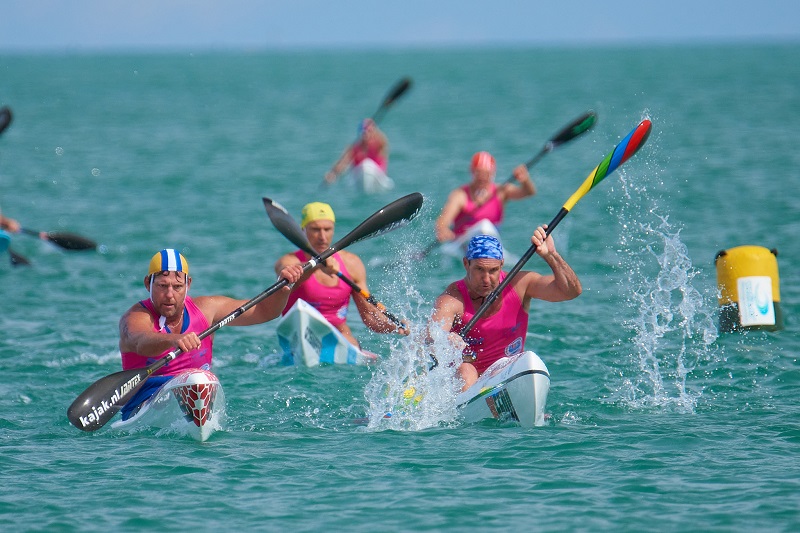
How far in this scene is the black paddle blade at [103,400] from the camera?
8375 millimetres

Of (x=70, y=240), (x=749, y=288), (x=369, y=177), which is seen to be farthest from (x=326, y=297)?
(x=369, y=177)

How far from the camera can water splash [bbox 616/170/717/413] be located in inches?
388

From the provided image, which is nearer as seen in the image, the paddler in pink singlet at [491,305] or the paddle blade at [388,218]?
the paddler in pink singlet at [491,305]

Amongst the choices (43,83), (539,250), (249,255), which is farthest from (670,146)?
(43,83)

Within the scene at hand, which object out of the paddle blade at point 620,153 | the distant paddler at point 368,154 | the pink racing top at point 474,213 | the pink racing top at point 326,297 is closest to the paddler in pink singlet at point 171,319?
the pink racing top at point 326,297

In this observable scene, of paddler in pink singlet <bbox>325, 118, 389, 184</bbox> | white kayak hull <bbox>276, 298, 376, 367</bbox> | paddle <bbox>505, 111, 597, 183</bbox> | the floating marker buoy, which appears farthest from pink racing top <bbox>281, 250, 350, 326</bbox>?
paddler in pink singlet <bbox>325, 118, 389, 184</bbox>

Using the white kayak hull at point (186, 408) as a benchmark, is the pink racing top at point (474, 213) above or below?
above

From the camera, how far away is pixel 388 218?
1030 centimetres

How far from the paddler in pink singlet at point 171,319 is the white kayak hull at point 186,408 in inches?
6.6

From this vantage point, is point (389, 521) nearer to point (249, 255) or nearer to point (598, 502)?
point (598, 502)

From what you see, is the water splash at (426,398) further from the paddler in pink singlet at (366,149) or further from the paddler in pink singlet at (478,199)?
the paddler in pink singlet at (366,149)

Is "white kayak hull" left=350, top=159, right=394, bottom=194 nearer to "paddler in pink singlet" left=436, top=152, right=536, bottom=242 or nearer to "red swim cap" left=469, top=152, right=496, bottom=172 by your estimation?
"paddler in pink singlet" left=436, top=152, right=536, bottom=242

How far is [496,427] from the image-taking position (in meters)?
8.71

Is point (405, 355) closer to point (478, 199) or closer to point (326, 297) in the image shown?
point (326, 297)
